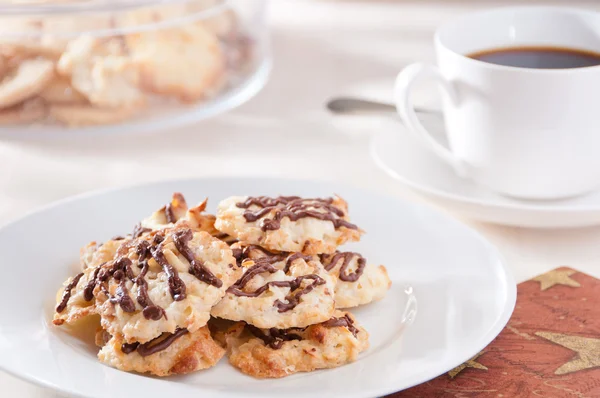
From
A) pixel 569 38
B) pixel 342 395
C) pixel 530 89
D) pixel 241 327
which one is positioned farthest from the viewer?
pixel 569 38

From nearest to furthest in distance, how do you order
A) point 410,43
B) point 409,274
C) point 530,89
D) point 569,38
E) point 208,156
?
1. point 409,274
2. point 530,89
3. point 569,38
4. point 208,156
5. point 410,43

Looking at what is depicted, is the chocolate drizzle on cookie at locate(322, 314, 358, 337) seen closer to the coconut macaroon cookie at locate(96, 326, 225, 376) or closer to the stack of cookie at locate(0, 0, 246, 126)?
the coconut macaroon cookie at locate(96, 326, 225, 376)

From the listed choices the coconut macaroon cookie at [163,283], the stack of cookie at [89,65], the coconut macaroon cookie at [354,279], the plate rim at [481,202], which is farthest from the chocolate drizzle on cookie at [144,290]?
the stack of cookie at [89,65]

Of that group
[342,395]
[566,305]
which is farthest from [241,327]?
[566,305]

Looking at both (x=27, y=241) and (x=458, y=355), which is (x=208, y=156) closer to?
(x=27, y=241)

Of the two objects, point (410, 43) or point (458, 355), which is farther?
point (410, 43)

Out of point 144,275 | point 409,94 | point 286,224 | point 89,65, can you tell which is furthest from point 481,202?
point 89,65

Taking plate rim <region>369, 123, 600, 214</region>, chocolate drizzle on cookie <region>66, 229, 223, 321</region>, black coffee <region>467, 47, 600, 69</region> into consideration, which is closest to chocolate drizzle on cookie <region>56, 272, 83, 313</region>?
chocolate drizzle on cookie <region>66, 229, 223, 321</region>
